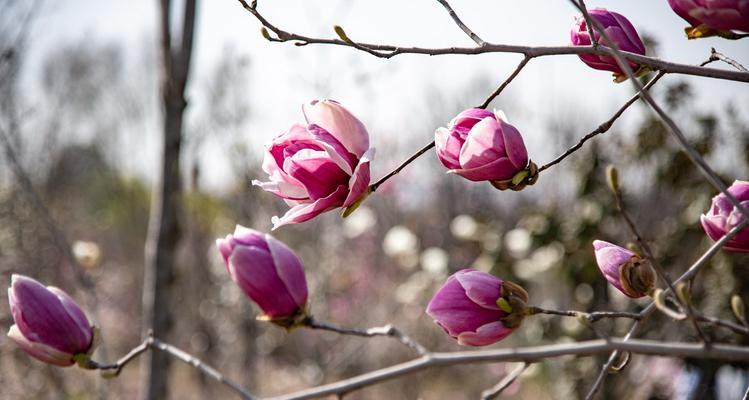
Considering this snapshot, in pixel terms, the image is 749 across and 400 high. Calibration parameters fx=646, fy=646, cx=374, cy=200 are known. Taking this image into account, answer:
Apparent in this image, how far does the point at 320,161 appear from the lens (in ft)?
1.83

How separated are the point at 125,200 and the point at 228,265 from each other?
7.19 metres

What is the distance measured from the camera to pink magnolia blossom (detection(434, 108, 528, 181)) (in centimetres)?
54

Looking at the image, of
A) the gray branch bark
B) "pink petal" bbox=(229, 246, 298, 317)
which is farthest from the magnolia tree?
the gray branch bark

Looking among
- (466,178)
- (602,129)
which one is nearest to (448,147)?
(466,178)

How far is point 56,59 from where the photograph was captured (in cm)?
652

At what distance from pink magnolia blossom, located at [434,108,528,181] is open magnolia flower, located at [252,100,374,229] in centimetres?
7

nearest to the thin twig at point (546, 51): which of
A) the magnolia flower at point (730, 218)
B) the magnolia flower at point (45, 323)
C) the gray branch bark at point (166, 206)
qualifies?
the magnolia flower at point (730, 218)

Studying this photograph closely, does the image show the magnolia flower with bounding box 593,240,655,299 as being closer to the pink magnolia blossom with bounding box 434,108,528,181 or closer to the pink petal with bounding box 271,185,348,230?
the pink magnolia blossom with bounding box 434,108,528,181

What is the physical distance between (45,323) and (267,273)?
240 millimetres

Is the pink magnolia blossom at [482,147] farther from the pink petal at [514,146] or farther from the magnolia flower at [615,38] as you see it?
the magnolia flower at [615,38]

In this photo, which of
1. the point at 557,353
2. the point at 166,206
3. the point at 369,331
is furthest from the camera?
the point at 166,206

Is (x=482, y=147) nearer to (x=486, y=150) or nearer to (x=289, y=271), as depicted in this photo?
(x=486, y=150)

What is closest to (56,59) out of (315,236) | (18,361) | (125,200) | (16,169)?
(125,200)

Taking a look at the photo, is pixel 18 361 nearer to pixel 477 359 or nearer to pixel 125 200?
pixel 477 359
